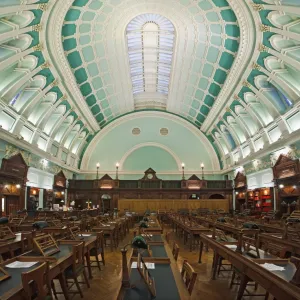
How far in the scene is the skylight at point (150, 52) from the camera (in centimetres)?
1745

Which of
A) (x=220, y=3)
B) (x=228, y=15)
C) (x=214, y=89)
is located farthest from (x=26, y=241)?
(x=214, y=89)

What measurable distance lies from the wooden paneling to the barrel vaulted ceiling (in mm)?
4643

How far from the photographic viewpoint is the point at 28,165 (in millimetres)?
18469

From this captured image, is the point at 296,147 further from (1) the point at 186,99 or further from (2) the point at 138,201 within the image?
(2) the point at 138,201

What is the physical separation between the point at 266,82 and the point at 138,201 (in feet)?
49.9

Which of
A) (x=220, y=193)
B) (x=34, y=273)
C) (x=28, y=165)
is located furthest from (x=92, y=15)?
Answer: (x=220, y=193)

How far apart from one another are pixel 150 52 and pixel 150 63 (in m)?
1.80

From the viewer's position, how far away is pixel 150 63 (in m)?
22.9

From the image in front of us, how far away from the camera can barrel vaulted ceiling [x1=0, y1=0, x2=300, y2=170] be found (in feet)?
41.7

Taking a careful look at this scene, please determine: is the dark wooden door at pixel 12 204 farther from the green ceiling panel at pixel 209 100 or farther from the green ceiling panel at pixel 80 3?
the green ceiling panel at pixel 209 100

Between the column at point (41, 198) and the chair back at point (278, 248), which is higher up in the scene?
the column at point (41, 198)

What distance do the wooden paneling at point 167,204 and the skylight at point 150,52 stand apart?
A: 32.7 ft

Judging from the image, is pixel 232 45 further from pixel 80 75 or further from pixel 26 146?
pixel 26 146

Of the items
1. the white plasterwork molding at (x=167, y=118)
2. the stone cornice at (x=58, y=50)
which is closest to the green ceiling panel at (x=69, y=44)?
the stone cornice at (x=58, y=50)
